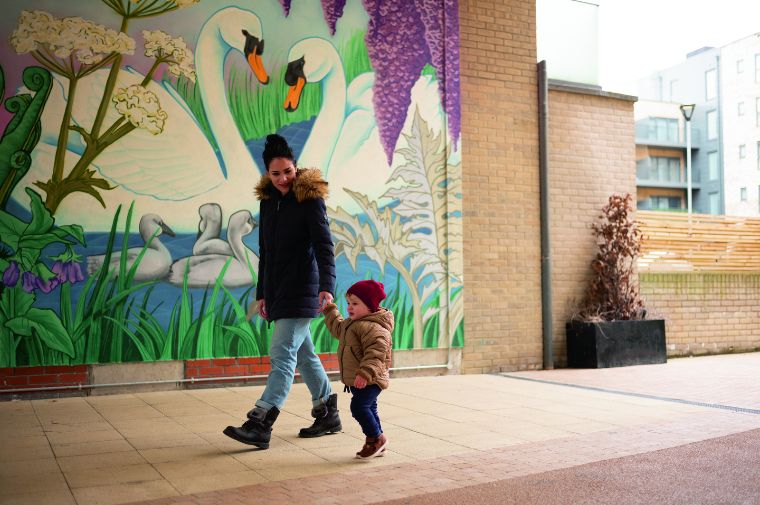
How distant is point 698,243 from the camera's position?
465 inches

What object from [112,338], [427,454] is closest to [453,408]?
[427,454]

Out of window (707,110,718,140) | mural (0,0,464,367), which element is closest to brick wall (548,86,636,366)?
mural (0,0,464,367)

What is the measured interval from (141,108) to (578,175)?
5.61 meters

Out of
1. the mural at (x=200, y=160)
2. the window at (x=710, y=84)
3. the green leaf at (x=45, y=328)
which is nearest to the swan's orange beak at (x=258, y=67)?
the mural at (x=200, y=160)

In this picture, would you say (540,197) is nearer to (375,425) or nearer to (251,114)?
(251,114)

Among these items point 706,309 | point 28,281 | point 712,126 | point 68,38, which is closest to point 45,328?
point 28,281

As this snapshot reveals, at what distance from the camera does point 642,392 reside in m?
7.50

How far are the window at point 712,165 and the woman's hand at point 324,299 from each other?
2119 inches

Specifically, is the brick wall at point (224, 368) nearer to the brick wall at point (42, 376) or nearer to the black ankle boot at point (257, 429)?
the brick wall at point (42, 376)

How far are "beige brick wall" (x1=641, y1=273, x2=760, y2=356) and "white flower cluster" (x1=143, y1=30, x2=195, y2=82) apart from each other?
688 centimetres

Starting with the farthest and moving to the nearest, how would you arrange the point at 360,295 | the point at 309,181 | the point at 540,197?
the point at 540,197, the point at 309,181, the point at 360,295

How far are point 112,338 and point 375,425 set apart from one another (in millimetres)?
3653

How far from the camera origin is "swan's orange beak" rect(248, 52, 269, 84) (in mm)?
7957

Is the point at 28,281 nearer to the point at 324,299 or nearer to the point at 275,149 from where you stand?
the point at 275,149
